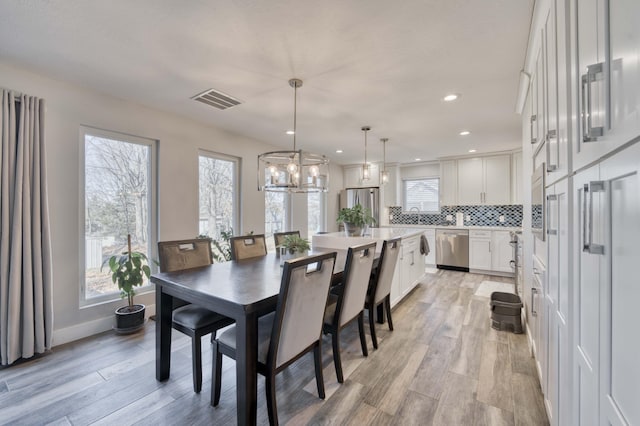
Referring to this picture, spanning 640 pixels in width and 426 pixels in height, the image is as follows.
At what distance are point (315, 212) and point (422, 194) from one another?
102 inches

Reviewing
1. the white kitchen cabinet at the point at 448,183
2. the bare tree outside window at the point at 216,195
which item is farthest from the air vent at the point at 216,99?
the white kitchen cabinet at the point at 448,183

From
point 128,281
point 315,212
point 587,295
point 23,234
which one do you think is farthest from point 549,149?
point 315,212

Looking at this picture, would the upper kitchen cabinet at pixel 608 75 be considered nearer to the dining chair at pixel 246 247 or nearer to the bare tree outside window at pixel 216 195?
the dining chair at pixel 246 247

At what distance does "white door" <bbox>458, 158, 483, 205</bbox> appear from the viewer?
221 inches

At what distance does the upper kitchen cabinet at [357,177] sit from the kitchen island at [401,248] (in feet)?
8.28

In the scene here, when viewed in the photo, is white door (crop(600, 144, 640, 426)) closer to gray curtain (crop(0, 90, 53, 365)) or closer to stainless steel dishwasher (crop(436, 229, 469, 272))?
gray curtain (crop(0, 90, 53, 365))

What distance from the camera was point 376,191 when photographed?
654cm

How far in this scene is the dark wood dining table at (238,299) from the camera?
144 centimetres

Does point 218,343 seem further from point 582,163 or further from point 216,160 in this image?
point 216,160

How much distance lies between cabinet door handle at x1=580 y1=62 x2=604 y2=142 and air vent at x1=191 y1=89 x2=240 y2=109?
2754 millimetres

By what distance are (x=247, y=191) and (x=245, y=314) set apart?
3.20 metres

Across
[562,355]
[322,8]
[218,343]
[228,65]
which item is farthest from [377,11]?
[218,343]

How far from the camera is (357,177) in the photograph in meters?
6.79

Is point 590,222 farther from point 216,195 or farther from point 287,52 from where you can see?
point 216,195
